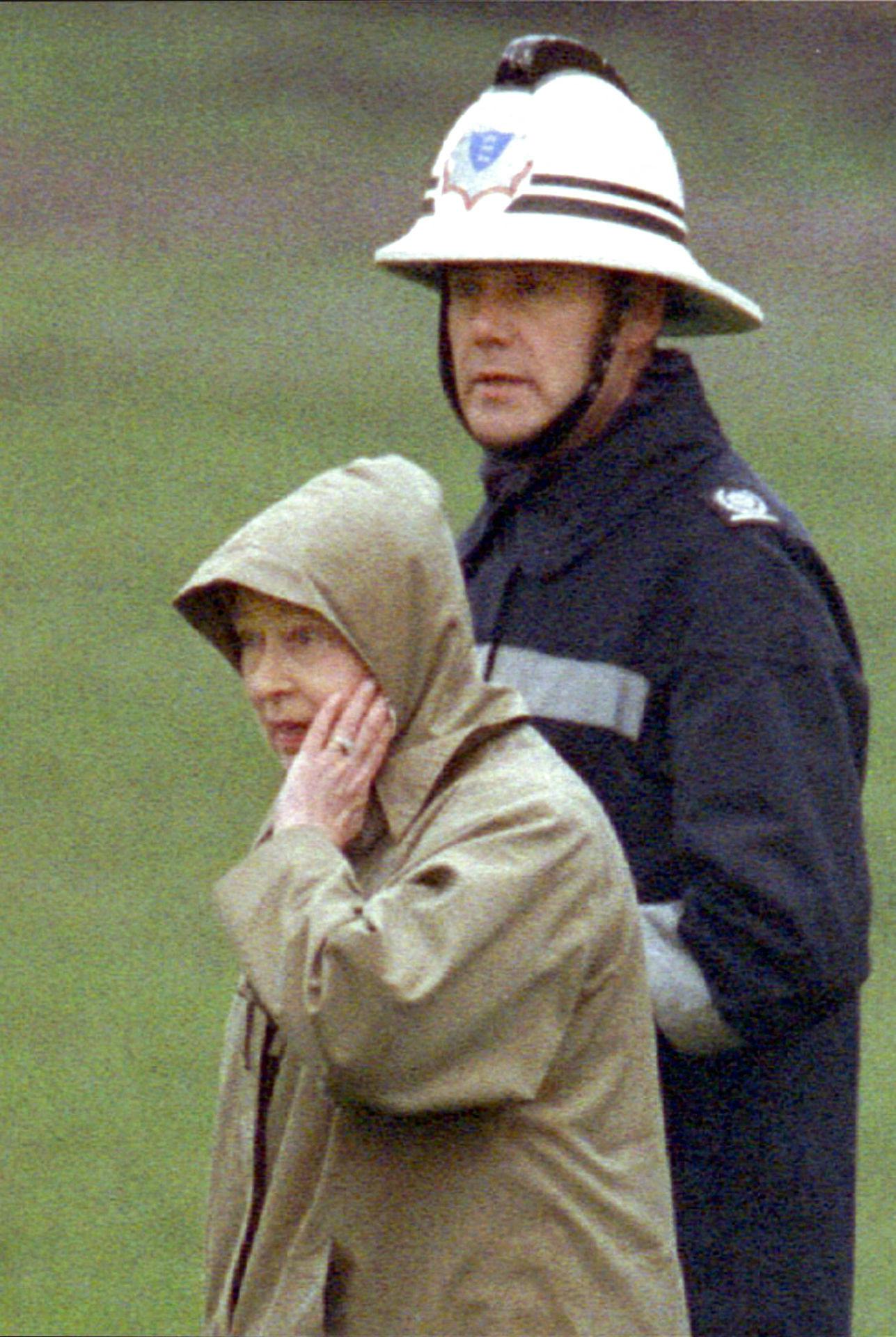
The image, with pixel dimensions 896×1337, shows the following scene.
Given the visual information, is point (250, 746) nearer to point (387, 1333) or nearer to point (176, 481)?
point (176, 481)

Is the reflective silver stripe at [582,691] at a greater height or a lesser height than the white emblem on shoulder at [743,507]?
lesser

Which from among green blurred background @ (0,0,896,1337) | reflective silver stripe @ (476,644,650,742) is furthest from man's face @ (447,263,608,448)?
green blurred background @ (0,0,896,1337)

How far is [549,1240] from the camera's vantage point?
3037 millimetres

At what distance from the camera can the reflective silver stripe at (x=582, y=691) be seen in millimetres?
3559

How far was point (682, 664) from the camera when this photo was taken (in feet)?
11.6

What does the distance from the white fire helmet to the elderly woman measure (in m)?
0.55

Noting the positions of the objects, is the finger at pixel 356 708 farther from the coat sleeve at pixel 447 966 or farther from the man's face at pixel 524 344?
the man's face at pixel 524 344

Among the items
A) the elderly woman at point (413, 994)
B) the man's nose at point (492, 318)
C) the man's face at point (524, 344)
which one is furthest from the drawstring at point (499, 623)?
the elderly woman at point (413, 994)

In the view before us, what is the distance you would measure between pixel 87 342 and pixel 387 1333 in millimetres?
11115

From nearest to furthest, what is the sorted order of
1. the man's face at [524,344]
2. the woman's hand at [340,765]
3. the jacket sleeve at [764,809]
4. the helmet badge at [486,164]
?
the woman's hand at [340,765] < the jacket sleeve at [764,809] < the man's face at [524,344] < the helmet badge at [486,164]

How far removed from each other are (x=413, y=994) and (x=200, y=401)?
10709mm

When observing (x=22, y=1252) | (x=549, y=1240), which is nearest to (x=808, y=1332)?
(x=549, y=1240)

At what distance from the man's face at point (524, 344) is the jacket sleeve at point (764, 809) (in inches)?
12.0

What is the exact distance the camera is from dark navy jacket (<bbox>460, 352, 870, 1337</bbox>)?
3482 mm
